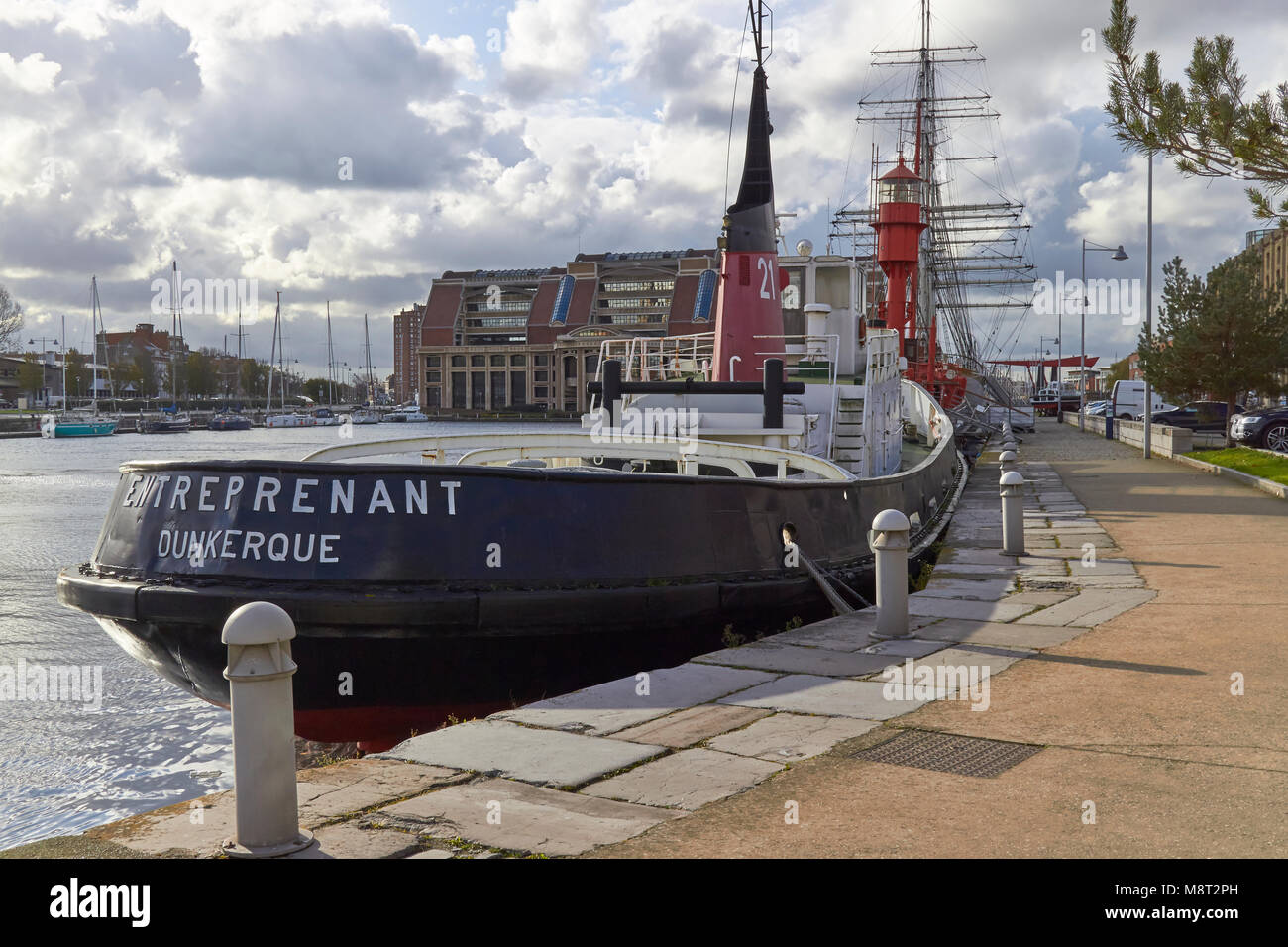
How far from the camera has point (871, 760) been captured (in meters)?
4.85

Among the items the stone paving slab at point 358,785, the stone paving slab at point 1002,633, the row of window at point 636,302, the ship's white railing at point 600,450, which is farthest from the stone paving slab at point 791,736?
the row of window at point 636,302

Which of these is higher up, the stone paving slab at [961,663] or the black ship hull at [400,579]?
the black ship hull at [400,579]

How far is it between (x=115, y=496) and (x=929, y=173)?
55.1 m

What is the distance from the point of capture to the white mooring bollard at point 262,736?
12.3 feet

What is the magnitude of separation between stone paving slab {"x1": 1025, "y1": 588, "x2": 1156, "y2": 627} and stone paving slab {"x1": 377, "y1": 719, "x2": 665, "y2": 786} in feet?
14.6

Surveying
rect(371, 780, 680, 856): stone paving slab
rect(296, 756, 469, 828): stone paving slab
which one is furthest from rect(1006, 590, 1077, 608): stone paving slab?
rect(296, 756, 469, 828): stone paving slab

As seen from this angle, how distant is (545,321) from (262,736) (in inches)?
5767

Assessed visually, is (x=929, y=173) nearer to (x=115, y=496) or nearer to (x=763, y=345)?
(x=763, y=345)

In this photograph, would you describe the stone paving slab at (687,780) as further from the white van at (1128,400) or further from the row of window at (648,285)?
the row of window at (648,285)

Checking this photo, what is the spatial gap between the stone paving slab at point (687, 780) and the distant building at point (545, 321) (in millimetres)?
121542

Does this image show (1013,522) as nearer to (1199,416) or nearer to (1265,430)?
(1265,430)

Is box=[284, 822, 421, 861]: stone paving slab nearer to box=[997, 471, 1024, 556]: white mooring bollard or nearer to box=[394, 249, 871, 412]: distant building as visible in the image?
box=[997, 471, 1024, 556]: white mooring bollard

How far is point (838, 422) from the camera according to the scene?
1312 cm
